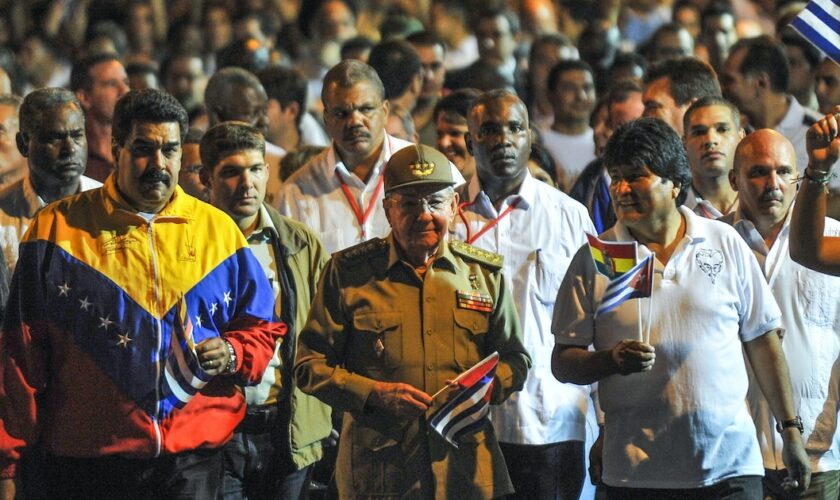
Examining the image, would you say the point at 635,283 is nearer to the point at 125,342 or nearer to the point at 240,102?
the point at 125,342

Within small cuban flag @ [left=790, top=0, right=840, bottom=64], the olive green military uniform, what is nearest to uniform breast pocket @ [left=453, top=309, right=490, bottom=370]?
the olive green military uniform

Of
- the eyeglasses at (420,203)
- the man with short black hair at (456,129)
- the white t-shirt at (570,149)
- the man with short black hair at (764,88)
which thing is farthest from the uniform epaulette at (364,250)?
the white t-shirt at (570,149)

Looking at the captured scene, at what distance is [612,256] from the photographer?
662cm

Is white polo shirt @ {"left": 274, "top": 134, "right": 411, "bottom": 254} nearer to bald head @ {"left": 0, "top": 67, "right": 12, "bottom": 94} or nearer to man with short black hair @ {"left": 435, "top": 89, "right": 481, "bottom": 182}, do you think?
man with short black hair @ {"left": 435, "top": 89, "right": 481, "bottom": 182}

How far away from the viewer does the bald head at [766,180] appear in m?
7.91

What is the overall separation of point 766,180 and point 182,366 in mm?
2888

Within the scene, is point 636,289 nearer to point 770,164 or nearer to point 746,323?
point 746,323

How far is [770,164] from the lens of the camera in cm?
795

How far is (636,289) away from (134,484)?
7.06 ft

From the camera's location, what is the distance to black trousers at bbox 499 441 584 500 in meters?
7.97

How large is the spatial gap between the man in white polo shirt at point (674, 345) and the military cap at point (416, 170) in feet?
2.16

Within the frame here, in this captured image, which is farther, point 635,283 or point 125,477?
point 125,477

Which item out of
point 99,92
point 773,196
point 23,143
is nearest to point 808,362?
point 773,196

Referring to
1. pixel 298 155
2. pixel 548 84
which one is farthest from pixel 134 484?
pixel 548 84
